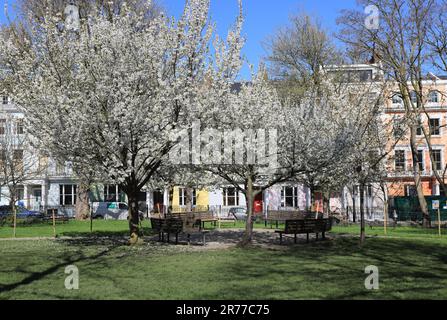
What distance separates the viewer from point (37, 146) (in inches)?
655

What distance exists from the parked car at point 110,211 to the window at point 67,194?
5835 millimetres

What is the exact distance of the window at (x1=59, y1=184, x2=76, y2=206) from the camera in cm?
4981

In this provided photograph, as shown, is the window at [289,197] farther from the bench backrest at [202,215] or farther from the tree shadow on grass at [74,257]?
the tree shadow on grass at [74,257]

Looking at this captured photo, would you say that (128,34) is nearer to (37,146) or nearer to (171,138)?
(171,138)

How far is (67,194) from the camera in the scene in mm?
49812

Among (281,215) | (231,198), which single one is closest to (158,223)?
(281,215)

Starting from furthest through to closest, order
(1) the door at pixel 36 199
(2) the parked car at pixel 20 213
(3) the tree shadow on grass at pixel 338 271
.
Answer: (1) the door at pixel 36 199 → (2) the parked car at pixel 20 213 → (3) the tree shadow on grass at pixel 338 271

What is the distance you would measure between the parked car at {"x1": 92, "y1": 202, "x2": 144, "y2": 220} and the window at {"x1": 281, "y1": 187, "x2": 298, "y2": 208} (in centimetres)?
1467

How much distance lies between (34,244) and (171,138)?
686 centimetres

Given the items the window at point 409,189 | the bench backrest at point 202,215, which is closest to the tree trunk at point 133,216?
the bench backrest at point 202,215

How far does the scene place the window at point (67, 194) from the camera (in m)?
49.8

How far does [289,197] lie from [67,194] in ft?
73.0

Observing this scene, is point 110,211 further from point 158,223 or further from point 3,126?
point 158,223
